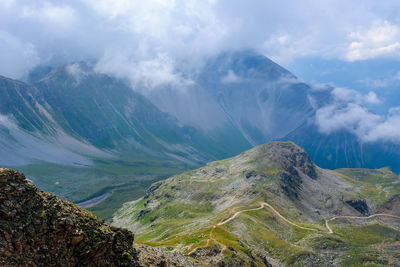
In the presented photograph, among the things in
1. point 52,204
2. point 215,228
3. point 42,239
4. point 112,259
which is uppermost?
point 52,204

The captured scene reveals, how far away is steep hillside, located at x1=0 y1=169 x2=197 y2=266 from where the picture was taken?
30.7 m

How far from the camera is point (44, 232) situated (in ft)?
109

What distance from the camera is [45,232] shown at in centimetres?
3328

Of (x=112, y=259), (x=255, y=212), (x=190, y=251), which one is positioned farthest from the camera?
(x=255, y=212)

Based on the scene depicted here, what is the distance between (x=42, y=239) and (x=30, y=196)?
4516 mm

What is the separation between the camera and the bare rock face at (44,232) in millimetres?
30703

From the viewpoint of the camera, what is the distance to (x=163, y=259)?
55125 millimetres

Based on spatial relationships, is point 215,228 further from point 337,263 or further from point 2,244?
point 2,244

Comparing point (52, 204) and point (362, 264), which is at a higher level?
point (52, 204)

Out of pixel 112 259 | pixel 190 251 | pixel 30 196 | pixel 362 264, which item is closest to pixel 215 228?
pixel 190 251

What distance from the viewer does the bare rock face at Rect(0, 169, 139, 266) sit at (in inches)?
1209

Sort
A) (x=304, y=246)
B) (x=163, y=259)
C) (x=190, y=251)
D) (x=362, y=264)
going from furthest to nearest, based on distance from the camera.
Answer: (x=304, y=246) < (x=362, y=264) < (x=190, y=251) < (x=163, y=259)

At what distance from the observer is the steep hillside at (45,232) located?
30713 mm

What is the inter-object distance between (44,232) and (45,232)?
0.10m
